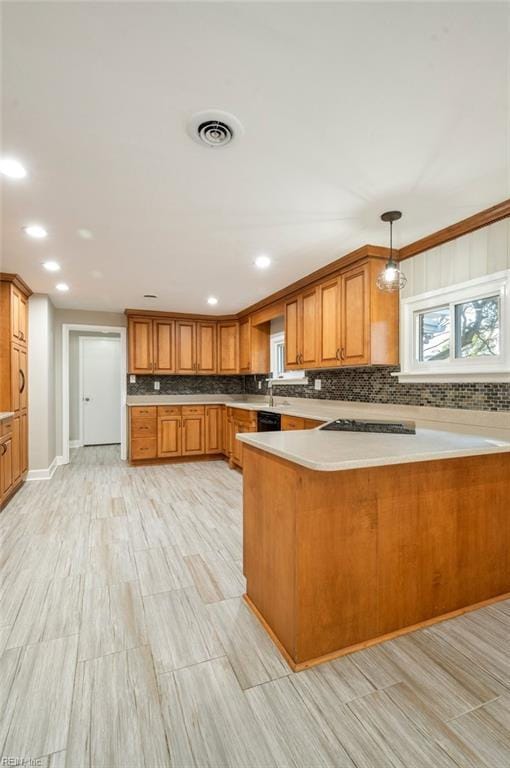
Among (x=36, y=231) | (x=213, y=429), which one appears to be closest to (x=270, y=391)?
(x=213, y=429)

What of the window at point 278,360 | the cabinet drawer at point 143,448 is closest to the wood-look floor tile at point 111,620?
the cabinet drawer at point 143,448

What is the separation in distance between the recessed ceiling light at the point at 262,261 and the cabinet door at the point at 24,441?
128 inches

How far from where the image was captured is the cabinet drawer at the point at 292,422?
3.74 meters

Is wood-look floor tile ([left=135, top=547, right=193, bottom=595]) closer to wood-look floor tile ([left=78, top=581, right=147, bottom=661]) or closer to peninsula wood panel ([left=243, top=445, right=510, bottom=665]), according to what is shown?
wood-look floor tile ([left=78, top=581, right=147, bottom=661])

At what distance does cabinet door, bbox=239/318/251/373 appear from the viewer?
5.49 metres

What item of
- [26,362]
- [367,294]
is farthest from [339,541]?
[26,362]

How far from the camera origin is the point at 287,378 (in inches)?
196

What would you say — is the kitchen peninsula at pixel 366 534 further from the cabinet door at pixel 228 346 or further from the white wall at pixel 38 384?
the cabinet door at pixel 228 346

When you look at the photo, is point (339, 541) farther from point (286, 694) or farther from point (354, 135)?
point (354, 135)

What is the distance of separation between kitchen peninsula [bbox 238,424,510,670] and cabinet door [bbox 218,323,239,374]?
395cm

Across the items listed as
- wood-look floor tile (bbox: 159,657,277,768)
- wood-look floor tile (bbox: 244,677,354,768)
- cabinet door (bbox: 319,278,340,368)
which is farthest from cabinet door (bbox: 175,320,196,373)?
wood-look floor tile (bbox: 244,677,354,768)

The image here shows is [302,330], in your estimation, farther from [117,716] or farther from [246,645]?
[117,716]

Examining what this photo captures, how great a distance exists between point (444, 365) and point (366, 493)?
64.3 inches

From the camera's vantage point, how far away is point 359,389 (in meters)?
3.62
